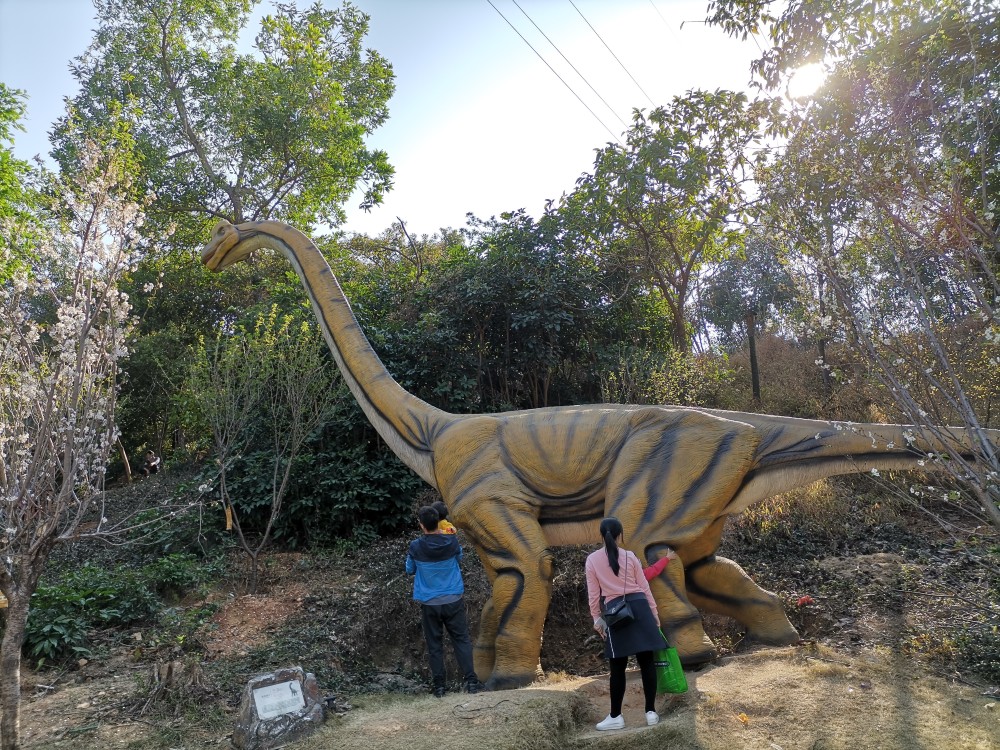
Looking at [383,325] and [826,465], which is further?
[383,325]

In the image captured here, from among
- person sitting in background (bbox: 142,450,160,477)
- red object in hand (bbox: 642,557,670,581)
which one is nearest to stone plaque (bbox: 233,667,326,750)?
red object in hand (bbox: 642,557,670,581)

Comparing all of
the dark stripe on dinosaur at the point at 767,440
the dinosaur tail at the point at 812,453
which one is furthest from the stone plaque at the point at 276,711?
the dark stripe on dinosaur at the point at 767,440

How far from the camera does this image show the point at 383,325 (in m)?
11.2

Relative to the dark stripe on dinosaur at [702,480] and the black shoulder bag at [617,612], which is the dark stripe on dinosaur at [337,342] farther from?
the black shoulder bag at [617,612]

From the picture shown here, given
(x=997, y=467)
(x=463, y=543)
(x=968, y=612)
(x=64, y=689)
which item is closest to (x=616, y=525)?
(x=997, y=467)

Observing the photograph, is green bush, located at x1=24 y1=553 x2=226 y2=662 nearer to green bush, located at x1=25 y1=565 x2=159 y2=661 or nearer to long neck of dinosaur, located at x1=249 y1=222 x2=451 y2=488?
green bush, located at x1=25 y1=565 x2=159 y2=661

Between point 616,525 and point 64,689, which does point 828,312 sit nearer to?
point 616,525

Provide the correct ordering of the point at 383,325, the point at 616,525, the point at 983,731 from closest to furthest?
the point at 983,731 → the point at 616,525 → the point at 383,325

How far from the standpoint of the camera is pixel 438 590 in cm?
500

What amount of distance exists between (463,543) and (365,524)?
4.29 ft

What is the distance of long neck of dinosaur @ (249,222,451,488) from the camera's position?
5.57 m

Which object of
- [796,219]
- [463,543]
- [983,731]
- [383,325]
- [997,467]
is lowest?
[983,731]

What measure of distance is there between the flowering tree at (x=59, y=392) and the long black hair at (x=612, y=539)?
287cm

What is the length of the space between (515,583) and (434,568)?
1.93ft
